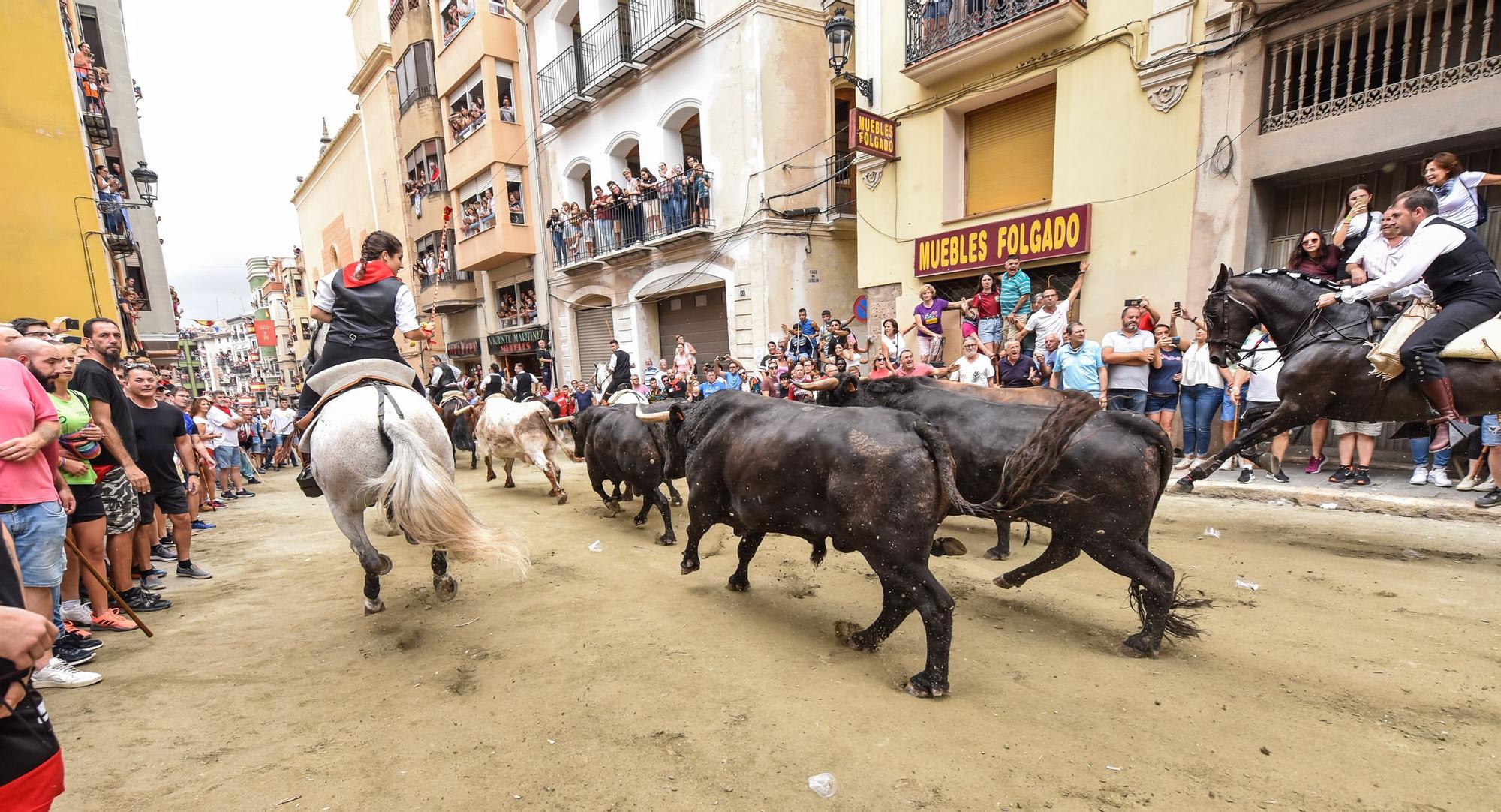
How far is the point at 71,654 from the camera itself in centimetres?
364

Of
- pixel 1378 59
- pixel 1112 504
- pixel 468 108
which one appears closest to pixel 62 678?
pixel 1112 504

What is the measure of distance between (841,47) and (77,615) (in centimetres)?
1285

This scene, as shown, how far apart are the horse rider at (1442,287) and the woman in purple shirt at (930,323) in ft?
19.5

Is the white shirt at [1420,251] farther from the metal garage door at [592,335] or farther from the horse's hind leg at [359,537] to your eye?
the metal garage door at [592,335]

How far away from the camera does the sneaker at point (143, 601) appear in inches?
179

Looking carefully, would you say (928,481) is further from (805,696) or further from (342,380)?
(342,380)

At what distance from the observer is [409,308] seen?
185 inches

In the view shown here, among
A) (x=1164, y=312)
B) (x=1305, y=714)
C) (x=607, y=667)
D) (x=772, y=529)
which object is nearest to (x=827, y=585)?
(x=772, y=529)

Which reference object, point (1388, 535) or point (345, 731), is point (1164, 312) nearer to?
point (1388, 535)

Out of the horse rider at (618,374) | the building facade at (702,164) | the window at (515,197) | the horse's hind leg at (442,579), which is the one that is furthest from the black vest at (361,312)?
the window at (515,197)

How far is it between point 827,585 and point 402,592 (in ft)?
11.2

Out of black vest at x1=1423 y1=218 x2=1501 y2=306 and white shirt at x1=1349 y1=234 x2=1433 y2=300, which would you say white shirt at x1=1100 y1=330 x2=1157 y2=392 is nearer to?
white shirt at x1=1349 y1=234 x2=1433 y2=300

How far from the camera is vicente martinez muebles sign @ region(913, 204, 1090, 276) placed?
898cm

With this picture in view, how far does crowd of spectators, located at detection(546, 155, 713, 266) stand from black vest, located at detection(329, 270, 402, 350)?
1051 centimetres
